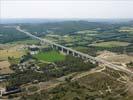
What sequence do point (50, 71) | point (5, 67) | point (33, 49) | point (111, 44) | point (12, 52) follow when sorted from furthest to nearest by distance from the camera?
1. point (111, 44)
2. point (33, 49)
3. point (12, 52)
4. point (5, 67)
5. point (50, 71)

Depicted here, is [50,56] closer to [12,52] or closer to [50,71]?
[12,52]

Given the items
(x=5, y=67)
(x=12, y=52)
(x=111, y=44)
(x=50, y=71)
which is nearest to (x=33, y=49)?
(x=12, y=52)

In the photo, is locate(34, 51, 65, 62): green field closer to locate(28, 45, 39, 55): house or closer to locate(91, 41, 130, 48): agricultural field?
locate(28, 45, 39, 55): house

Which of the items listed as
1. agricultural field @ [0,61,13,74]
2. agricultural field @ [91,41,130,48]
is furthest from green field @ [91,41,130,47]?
agricultural field @ [0,61,13,74]

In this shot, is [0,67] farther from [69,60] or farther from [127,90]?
[127,90]

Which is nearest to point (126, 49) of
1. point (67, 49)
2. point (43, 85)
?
point (67, 49)

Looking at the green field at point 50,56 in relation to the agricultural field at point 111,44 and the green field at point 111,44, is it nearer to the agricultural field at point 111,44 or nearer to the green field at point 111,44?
the agricultural field at point 111,44

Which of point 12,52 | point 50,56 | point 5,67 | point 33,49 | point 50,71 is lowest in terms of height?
point 12,52

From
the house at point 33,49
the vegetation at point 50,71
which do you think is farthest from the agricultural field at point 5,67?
the house at point 33,49
